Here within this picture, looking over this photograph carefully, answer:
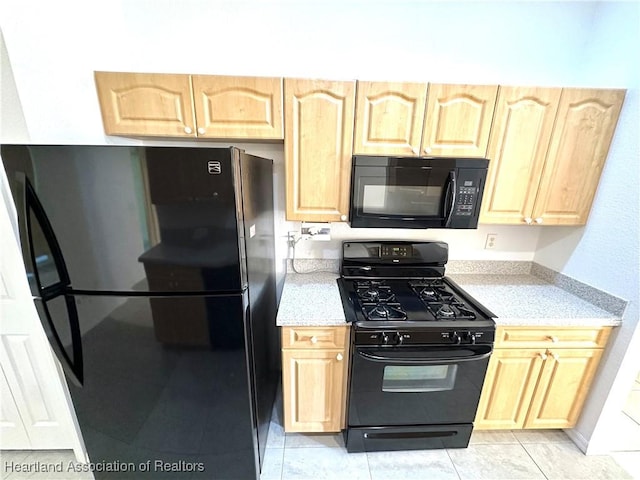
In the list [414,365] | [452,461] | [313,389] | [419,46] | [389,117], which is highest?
[419,46]

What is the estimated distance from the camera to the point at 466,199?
4.85ft

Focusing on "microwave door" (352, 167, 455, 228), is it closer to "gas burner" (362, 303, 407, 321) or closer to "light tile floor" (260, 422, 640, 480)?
"gas burner" (362, 303, 407, 321)

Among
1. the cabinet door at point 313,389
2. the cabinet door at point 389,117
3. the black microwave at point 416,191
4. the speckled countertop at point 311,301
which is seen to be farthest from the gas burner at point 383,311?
the cabinet door at point 389,117

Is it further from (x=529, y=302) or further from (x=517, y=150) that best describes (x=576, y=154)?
(x=529, y=302)

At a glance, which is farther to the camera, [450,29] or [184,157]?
[450,29]

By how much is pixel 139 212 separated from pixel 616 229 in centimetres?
236

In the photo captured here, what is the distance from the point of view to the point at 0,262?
3.95ft

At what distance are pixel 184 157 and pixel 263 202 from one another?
22.3 inches

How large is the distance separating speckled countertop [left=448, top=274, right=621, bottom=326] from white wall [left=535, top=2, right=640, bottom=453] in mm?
144

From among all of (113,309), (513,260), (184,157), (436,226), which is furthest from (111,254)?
(513,260)

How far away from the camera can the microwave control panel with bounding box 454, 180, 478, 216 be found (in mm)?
1461

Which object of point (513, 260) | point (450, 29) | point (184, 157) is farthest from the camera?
point (513, 260)

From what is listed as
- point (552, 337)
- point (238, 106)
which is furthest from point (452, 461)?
point (238, 106)

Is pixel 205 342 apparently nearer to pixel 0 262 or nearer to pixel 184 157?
pixel 184 157
